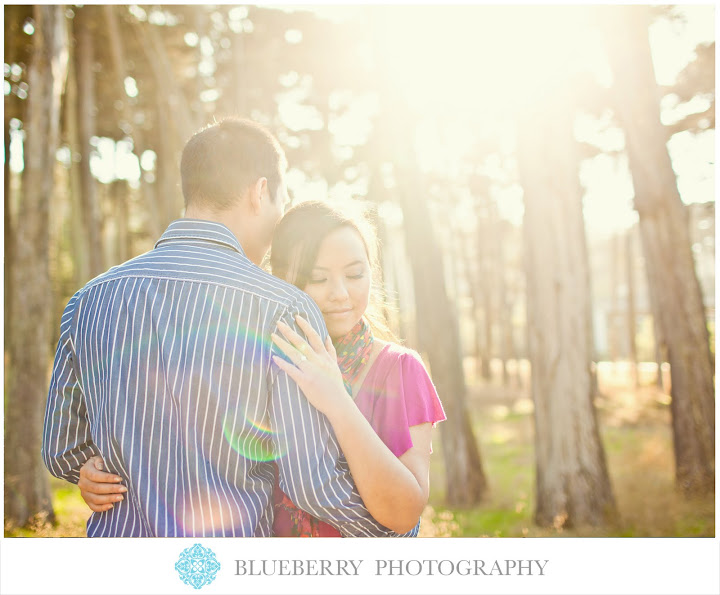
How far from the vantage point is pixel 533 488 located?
9539 mm

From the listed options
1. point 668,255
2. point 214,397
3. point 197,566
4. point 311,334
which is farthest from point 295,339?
point 668,255

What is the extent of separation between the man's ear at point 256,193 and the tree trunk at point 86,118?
346 inches

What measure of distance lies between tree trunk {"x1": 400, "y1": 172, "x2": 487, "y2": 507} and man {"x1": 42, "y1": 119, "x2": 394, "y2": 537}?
6.63 metres

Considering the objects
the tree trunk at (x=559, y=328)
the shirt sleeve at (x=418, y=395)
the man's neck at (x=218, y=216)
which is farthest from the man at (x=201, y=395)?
the tree trunk at (x=559, y=328)

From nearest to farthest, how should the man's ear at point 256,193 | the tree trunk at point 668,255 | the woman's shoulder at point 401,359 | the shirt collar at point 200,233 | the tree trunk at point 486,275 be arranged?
the shirt collar at point 200,233 → the man's ear at point 256,193 → the woman's shoulder at point 401,359 → the tree trunk at point 668,255 → the tree trunk at point 486,275

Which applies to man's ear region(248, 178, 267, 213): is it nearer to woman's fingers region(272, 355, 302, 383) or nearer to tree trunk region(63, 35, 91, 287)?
woman's fingers region(272, 355, 302, 383)

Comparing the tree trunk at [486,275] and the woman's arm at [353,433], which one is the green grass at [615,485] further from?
the tree trunk at [486,275]

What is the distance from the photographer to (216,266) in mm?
1833

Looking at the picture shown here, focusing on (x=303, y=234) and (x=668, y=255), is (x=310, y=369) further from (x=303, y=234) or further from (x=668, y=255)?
(x=668, y=255)

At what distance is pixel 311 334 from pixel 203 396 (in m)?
0.35

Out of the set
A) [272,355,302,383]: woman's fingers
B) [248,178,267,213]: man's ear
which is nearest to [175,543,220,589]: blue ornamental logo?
[272,355,302,383]: woman's fingers

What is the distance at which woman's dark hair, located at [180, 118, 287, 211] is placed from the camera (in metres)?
2.00

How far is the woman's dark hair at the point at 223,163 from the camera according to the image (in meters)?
2.00

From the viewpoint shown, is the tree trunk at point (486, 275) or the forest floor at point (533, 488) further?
the tree trunk at point (486, 275)
